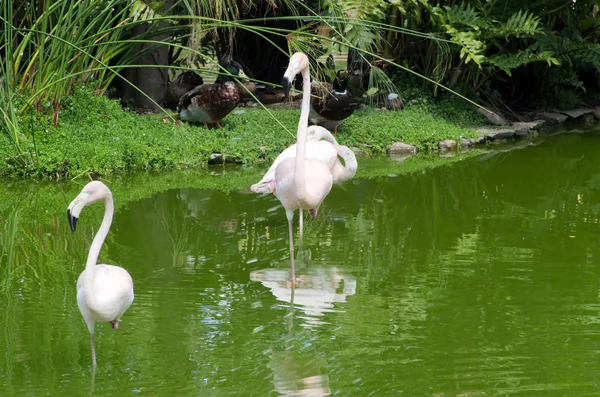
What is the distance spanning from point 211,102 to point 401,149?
228 centimetres

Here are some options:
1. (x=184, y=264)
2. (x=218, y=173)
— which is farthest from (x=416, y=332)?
(x=218, y=173)

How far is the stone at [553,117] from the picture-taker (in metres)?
12.7

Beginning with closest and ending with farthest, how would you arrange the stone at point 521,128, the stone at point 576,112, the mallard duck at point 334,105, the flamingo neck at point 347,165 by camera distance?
the flamingo neck at point 347,165 < the mallard duck at point 334,105 < the stone at point 521,128 < the stone at point 576,112

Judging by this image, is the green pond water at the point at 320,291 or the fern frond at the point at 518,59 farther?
the fern frond at the point at 518,59

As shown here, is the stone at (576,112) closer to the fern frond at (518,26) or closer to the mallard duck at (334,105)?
the fern frond at (518,26)

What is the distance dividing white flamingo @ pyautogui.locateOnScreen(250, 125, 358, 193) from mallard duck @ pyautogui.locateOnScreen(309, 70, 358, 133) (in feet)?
9.48

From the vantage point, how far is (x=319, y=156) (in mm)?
6680

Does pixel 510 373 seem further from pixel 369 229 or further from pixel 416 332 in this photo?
pixel 369 229

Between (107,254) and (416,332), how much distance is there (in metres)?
2.47

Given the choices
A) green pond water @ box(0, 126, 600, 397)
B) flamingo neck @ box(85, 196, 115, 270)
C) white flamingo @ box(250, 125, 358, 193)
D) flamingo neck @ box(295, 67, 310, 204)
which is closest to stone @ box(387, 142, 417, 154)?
green pond water @ box(0, 126, 600, 397)

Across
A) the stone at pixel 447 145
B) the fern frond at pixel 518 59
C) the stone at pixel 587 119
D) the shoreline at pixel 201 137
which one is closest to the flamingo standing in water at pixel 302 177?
the shoreline at pixel 201 137

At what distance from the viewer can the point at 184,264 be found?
580 centimetres

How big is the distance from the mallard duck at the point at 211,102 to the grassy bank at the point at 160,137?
162mm

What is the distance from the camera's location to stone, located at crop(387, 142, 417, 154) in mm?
10258
